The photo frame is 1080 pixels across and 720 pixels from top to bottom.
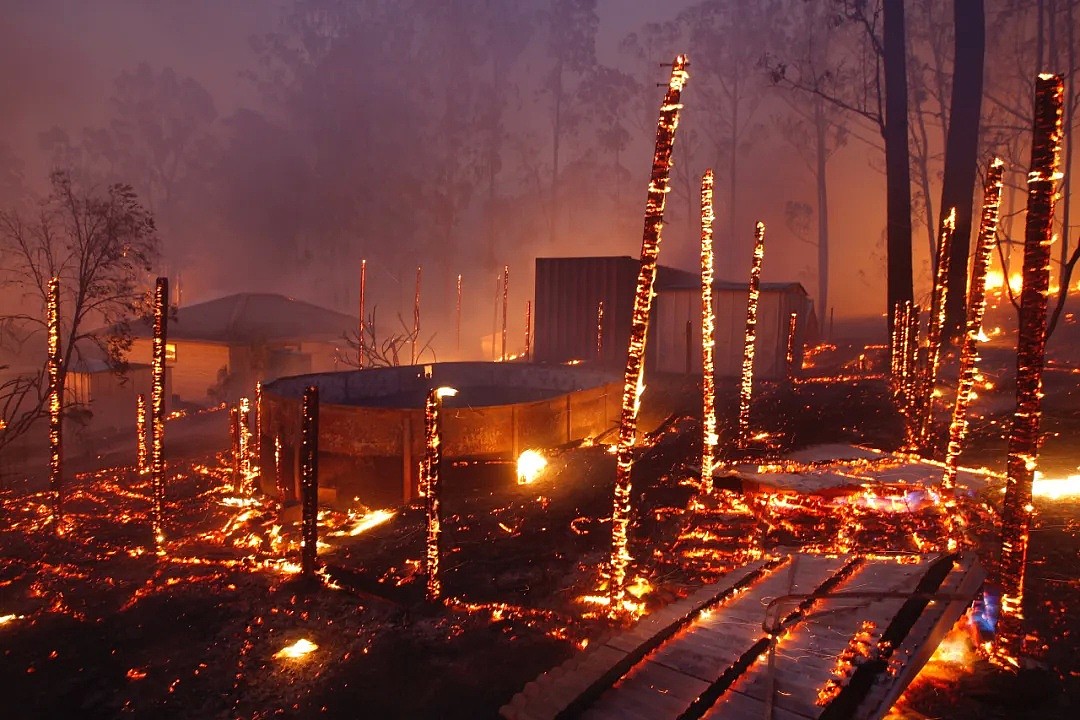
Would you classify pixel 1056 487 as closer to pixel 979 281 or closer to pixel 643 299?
pixel 979 281

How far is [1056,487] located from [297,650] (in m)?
8.49

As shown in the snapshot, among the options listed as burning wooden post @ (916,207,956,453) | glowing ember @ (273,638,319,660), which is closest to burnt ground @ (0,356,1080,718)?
glowing ember @ (273,638,319,660)

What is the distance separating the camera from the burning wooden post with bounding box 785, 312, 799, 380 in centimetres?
1680

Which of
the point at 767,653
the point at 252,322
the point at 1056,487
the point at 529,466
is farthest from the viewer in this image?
the point at 252,322

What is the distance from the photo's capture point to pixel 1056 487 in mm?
7539

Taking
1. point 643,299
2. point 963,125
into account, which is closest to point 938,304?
point 643,299

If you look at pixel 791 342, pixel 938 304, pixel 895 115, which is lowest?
pixel 791 342

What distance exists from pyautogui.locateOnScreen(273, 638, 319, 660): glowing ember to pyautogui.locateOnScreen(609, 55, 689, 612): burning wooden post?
272 centimetres

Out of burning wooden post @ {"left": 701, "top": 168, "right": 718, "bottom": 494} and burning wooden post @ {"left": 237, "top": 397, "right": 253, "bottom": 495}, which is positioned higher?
burning wooden post @ {"left": 701, "top": 168, "right": 718, "bottom": 494}

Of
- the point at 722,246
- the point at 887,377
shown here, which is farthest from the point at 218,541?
the point at 722,246

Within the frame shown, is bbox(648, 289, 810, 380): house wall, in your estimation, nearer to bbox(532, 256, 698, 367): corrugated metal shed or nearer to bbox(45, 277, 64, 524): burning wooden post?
bbox(532, 256, 698, 367): corrugated metal shed

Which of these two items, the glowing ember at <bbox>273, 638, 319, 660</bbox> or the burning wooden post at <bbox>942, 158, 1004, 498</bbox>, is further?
the glowing ember at <bbox>273, 638, 319, 660</bbox>

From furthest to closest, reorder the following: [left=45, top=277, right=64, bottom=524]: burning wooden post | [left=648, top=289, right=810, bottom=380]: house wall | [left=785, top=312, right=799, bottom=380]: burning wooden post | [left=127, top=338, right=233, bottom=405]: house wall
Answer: [left=127, top=338, right=233, bottom=405]: house wall < [left=648, top=289, right=810, bottom=380]: house wall < [left=785, top=312, right=799, bottom=380]: burning wooden post < [left=45, top=277, right=64, bottom=524]: burning wooden post

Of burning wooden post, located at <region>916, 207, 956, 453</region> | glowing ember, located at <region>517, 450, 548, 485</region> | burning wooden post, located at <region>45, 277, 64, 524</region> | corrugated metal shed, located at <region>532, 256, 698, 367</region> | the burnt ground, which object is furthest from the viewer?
corrugated metal shed, located at <region>532, 256, 698, 367</region>
